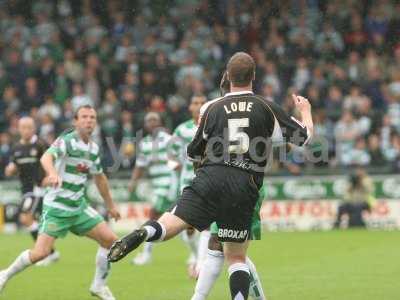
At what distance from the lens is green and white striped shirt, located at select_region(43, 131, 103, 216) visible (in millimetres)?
10078

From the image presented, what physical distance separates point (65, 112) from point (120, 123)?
56.9 inches

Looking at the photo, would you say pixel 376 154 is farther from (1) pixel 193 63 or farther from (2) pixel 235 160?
(2) pixel 235 160

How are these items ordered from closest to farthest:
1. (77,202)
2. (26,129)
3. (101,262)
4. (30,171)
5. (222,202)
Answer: (222,202), (101,262), (77,202), (26,129), (30,171)

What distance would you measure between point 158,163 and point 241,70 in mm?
8223

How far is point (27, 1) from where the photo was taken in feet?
90.7

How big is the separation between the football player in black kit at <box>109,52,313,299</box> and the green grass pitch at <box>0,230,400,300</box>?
2538 mm

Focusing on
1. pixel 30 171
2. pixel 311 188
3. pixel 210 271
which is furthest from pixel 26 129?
pixel 311 188

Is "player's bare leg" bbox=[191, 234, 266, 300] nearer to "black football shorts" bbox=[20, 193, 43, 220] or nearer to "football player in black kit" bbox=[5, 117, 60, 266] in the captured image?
"football player in black kit" bbox=[5, 117, 60, 266]

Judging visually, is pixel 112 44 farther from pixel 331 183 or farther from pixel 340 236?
pixel 340 236

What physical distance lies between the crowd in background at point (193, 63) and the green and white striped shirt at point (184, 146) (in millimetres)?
7627

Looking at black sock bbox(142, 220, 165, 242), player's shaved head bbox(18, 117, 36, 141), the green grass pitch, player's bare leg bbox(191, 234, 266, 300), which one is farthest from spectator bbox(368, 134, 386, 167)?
black sock bbox(142, 220, 165, 242)

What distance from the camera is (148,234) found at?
24.0 ft

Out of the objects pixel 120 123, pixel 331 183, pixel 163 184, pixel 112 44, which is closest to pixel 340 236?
pixel 331 183

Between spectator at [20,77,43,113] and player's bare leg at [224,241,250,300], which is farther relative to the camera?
spectator at [20,77,43,113]
